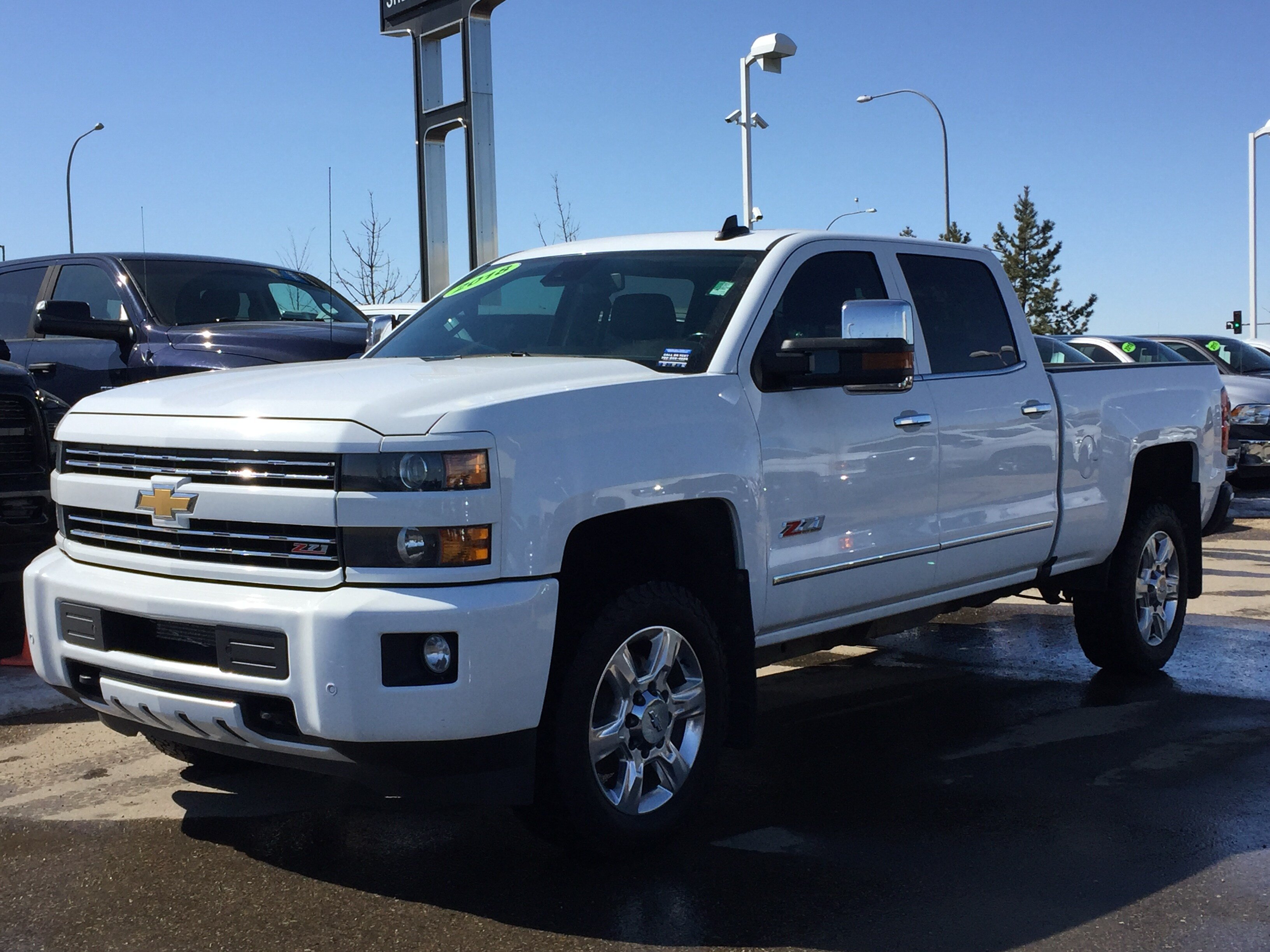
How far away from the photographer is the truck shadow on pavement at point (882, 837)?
370 cm

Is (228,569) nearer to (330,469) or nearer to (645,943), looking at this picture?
(330,469)

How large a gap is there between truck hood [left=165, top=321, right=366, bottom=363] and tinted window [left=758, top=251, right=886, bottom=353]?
11.1ft

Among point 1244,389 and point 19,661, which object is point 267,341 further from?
point 1244,389

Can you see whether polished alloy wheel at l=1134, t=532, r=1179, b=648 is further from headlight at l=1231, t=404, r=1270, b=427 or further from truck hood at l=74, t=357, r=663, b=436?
headlight at l=1231, t=404, r=1270, b=427

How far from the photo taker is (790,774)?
5.04 meters

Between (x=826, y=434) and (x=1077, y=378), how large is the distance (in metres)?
1.95

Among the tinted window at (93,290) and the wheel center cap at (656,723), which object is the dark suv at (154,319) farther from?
the wheel center cap at (656,723)

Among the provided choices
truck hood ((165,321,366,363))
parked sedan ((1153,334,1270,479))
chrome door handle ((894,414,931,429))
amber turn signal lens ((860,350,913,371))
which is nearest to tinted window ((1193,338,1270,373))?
parked sedan ((1153,334,1270,479))

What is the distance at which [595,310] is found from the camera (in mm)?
5059

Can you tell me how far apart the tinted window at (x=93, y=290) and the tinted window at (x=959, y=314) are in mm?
4802

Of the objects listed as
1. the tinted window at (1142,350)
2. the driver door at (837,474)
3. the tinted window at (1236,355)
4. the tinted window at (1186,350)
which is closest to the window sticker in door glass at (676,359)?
the driver door at (837,474)

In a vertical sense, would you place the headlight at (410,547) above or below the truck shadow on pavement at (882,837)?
above

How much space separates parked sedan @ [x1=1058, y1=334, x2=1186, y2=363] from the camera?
52.2 feet

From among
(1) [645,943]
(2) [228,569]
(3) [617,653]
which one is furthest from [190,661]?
(1) [645,943]
